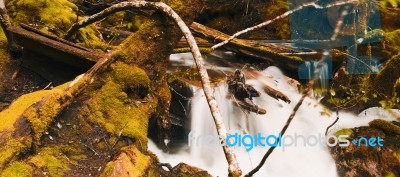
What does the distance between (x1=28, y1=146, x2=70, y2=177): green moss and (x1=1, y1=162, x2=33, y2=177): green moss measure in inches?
4.6

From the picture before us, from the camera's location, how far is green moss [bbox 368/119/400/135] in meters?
7.09

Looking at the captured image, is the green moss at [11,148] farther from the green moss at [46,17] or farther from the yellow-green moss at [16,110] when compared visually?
the green moss at [46,17]

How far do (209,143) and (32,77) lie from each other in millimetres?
3063

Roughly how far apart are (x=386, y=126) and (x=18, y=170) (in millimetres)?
6280

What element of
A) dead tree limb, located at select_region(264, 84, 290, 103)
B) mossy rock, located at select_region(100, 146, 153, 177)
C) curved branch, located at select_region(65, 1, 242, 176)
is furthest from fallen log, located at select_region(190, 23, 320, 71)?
mossy rock, located at select_region(100, 146, 153, 177)

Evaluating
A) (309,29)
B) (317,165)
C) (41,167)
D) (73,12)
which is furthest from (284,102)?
(41,167)

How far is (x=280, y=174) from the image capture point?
659 cm

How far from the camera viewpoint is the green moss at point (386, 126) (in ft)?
23.3

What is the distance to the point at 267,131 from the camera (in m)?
7.28

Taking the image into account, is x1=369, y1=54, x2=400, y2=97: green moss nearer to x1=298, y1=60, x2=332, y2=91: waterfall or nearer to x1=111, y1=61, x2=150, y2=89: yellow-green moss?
x1=298, y1=60, x2=332, y2=91: waterfall

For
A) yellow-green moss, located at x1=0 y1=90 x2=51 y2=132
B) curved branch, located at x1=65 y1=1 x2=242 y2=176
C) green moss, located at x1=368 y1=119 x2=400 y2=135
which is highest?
curved branch, located at x1=65 y1=1 x2=242 y2=176

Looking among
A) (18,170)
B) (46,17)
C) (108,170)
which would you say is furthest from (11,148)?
(46,17)

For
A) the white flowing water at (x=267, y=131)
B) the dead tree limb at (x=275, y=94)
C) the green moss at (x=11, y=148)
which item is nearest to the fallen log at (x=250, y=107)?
the white flowing water at (x=267, y=131)

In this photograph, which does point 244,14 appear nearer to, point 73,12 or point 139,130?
point 73,12
